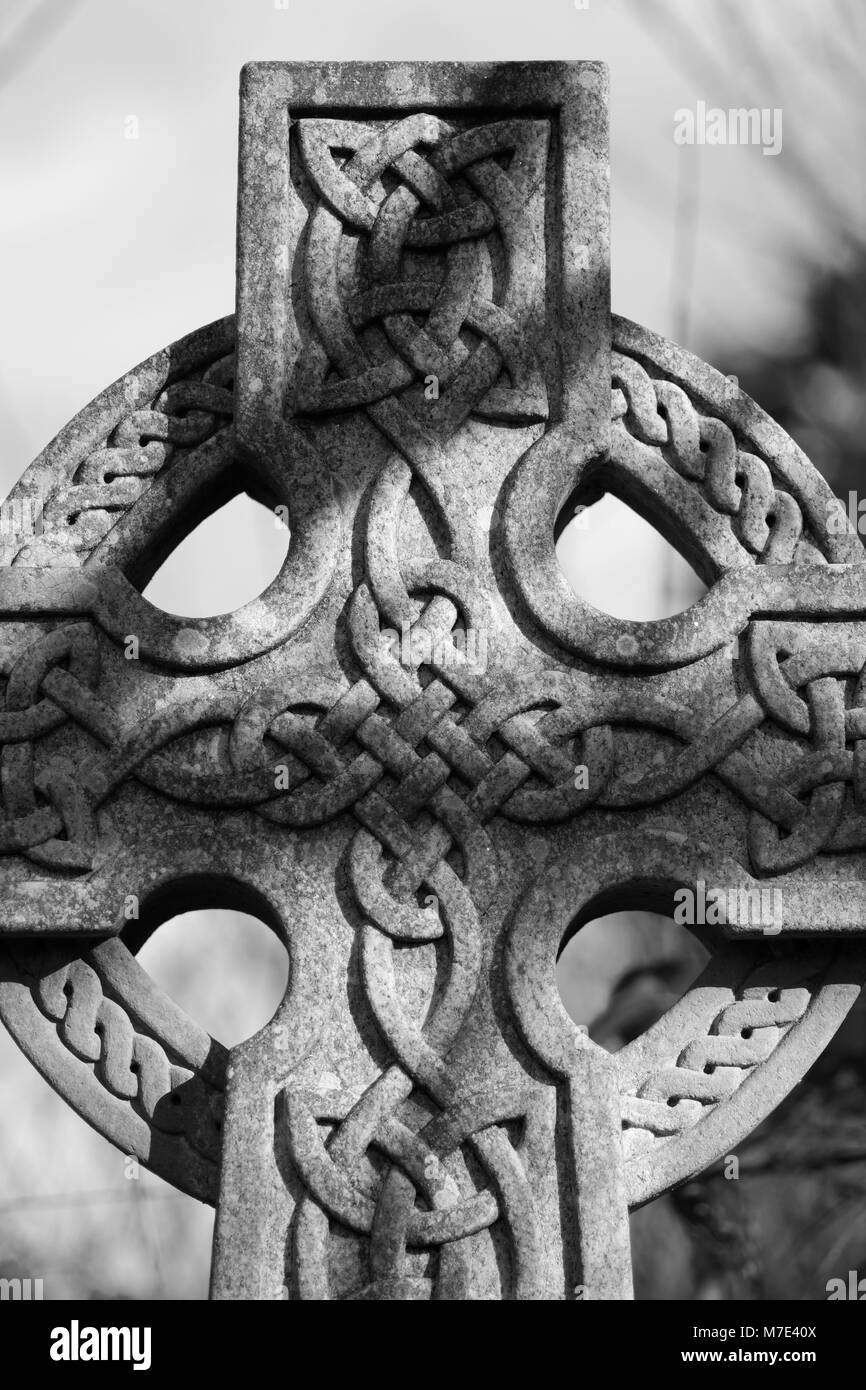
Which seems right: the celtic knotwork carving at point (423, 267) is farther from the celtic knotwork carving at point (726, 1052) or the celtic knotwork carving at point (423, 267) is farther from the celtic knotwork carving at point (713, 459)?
the celtic knotwork carving at point (726, 1052)

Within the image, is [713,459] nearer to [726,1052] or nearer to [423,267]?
[423,267]

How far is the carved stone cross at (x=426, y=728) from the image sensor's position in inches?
122

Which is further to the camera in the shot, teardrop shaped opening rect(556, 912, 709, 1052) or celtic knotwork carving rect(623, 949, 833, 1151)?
teardrop shaped opening rect(556, 912, 709, 1052)

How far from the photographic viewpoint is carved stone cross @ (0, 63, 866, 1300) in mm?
3104

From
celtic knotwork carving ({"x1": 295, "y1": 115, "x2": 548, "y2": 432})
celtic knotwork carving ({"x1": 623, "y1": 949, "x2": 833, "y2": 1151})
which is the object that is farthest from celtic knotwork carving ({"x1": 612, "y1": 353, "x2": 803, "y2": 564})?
celtic knotwork carving ({"x1": 623, "y1": 949, "x2": 833, "y2": 1151})

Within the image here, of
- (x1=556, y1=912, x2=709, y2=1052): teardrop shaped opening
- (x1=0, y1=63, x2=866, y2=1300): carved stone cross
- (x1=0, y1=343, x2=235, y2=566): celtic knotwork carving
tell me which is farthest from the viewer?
(x1=556, y1=912, x2=709, y2=1052): teardrop shaped opening

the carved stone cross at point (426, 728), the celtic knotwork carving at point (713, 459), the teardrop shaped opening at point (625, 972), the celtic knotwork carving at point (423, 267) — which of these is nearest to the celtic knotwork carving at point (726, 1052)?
the carved stone cross at point (426, 728)

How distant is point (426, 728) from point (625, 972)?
10.1 ft

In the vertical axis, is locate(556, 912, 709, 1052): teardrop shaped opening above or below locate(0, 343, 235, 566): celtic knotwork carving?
below

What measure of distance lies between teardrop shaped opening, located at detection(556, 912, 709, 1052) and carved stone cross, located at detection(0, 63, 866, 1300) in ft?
8.14

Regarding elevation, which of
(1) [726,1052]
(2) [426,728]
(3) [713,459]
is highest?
(3) [713,459]

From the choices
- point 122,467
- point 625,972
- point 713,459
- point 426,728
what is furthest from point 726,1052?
point 625,972

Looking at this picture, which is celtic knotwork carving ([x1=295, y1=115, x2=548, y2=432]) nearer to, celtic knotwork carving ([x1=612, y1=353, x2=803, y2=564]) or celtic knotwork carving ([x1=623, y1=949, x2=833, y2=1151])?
celtic knotwork carving ([x1=612, y1=353, x2=803, y2=564])

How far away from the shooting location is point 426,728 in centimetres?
329
